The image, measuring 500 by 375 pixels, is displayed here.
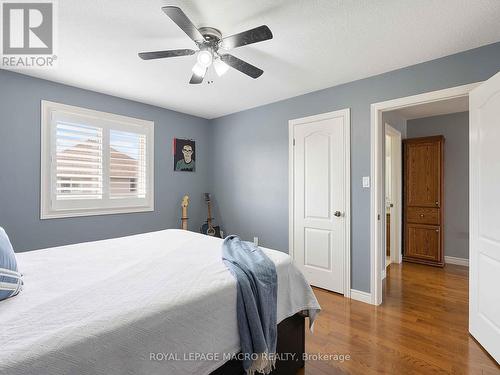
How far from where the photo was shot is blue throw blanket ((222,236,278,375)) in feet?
4.29

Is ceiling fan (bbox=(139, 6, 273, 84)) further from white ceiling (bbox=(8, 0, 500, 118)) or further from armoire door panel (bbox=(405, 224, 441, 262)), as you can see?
armoire door panel (bbox=(405, 224, 441, 262))

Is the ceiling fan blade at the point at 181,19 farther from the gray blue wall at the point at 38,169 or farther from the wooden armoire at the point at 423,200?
the wooden armoire at the point at 423,200

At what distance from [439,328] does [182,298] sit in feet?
7.85

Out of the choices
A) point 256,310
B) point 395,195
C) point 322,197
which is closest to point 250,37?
point 256,310

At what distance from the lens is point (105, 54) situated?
234 cm

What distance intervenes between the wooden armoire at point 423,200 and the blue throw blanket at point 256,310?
364 centimetres

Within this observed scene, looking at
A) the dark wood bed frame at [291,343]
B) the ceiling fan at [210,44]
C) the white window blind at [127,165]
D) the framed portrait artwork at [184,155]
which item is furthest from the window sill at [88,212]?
the dark wood bed frame at [291,343]

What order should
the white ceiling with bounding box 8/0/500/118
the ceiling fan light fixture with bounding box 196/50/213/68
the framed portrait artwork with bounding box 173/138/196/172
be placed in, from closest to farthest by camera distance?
the white ceiling with bounding box 8/0/500/118
the ceiling fan light fixture with bounding box 196/50/213/68
the framed portrait artwork with bounding box 173/138/196/172

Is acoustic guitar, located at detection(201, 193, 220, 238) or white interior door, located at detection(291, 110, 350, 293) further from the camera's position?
acoustic guitar, located at detection(201, 193, 220, 238)

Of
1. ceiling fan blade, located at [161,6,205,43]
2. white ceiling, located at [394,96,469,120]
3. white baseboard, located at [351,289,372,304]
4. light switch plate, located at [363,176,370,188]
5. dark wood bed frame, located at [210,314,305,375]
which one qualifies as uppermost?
white ceiling, located at [394,96,469,120]

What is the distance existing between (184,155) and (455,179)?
4.37 meters

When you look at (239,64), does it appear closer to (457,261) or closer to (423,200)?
(423,200)

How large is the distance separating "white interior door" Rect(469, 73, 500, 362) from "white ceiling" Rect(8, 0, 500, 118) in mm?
554

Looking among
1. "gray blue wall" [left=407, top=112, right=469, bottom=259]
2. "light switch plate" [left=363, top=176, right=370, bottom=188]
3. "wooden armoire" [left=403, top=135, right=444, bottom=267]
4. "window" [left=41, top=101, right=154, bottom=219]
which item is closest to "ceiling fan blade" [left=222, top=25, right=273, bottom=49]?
"light switch plate" [left=363, top=176, right=370, bottom=188]
